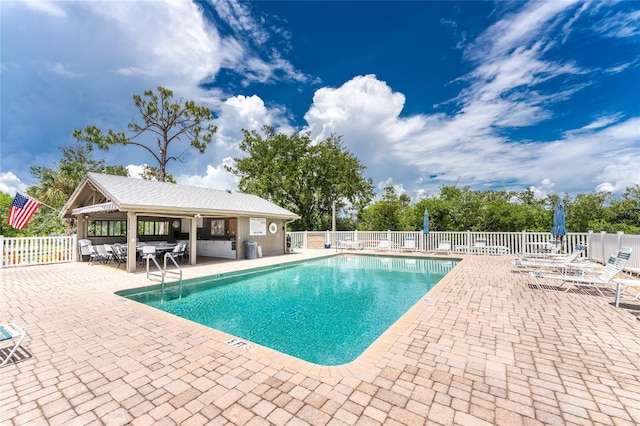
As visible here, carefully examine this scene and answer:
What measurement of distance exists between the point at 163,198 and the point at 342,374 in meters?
11.2

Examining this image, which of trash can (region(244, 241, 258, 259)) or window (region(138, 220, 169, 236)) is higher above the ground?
window (region(138, 220, 169, 236))

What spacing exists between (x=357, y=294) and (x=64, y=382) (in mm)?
6350

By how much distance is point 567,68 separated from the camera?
13617 millimetres

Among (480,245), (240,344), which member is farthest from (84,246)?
(480,245)

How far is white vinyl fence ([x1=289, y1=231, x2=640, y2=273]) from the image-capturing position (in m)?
9.98

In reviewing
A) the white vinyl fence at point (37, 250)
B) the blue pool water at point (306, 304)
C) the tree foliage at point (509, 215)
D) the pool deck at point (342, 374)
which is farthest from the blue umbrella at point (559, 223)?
the white vinyl fence at point (37, 250)

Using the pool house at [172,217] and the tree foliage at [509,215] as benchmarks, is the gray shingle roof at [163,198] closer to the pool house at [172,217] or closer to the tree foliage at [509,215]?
the pool house at [172,217]

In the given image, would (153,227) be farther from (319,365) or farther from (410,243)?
(319,365)

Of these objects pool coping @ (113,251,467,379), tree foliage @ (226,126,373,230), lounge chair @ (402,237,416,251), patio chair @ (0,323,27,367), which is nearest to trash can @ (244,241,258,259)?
pool coping @ (113,251,467,379)

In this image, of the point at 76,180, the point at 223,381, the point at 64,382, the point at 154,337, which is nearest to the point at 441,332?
the point at 223,381

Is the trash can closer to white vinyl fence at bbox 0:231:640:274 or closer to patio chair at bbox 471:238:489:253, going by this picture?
white vinyl fence at bbox 0:231:640:274

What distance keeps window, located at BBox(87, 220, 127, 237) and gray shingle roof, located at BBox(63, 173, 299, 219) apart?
4.45 feet

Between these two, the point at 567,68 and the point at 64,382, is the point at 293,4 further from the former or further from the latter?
the point at 64,382

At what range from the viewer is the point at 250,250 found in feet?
46.1
